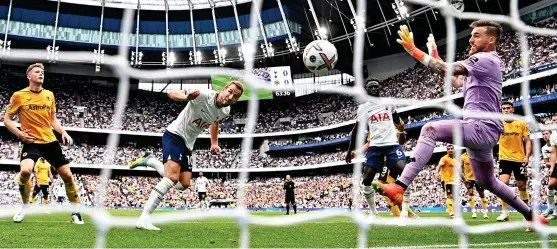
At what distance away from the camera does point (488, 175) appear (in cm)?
423

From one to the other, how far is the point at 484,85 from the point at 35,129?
5.04 m

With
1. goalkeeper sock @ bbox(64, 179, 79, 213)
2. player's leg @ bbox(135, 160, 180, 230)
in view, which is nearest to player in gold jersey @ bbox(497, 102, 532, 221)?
player's leg @ bbox(135, 160, 180, 230)

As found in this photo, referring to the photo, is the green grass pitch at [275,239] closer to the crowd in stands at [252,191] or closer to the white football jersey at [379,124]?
the white football jersey at [379,124]

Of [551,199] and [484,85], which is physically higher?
[484,85]

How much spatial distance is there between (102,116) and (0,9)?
398 inches

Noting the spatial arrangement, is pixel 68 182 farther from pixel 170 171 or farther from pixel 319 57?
pixel 319 57

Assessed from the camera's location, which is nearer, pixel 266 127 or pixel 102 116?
pixel 102 116

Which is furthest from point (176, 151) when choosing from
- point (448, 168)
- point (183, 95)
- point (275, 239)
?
point (448, 168)

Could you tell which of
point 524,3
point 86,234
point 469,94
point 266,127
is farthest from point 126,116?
point 469,94

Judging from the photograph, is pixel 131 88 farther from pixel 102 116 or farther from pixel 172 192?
pixel 172 192

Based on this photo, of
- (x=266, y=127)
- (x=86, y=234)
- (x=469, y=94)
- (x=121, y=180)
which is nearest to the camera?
(x=469, y=94)

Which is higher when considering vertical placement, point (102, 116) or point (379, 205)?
point (102, 116)

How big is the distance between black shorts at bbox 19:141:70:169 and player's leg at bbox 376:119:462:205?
12.8 feet

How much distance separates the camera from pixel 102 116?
35750mm
